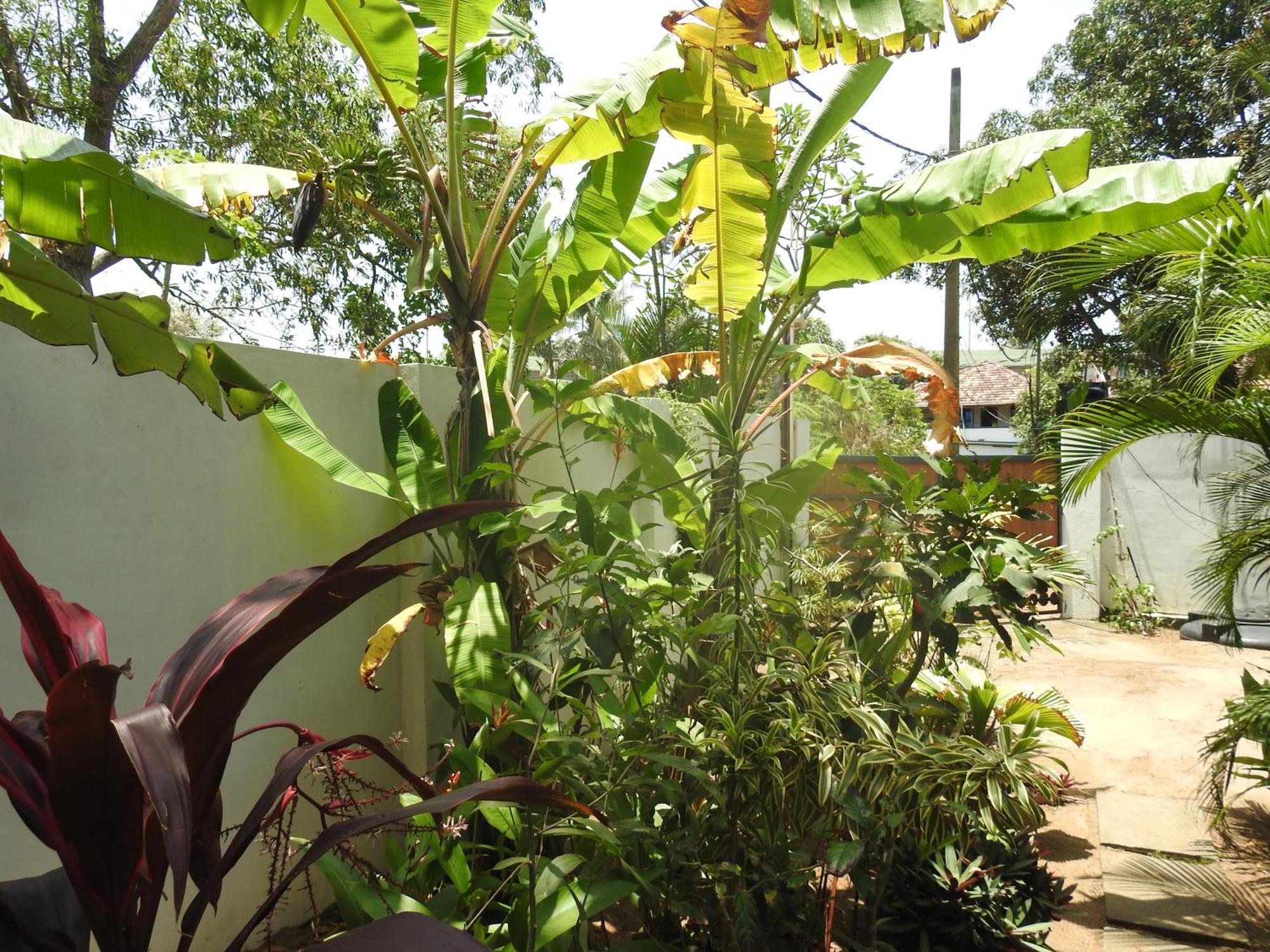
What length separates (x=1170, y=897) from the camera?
3.24m

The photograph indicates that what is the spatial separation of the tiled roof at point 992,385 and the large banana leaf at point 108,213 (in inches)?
1091

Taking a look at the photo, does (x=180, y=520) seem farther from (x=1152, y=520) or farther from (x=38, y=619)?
(x=1152, y=520)

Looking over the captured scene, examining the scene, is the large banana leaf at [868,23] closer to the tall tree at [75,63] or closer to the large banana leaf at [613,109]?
the large banana leaf at [613,109]

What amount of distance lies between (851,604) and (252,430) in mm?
2281

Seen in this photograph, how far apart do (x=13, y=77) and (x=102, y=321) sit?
755 cm

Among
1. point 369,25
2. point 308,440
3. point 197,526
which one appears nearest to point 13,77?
point 369,25

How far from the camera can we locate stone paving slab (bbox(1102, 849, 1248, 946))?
9.95 ft

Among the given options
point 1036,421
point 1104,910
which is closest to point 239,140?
point 1104,910

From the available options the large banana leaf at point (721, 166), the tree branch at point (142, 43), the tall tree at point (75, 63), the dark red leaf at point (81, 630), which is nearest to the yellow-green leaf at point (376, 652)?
the dark red leaf at point (81, 630)

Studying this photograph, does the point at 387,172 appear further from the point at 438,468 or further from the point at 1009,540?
the point at 1009,540

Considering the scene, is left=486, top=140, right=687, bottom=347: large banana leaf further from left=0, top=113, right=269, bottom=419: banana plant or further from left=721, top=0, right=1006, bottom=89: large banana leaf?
left=0, top=113, right=269, bottom=419: banana plant

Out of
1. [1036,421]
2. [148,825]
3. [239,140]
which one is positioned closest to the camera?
[148,825]

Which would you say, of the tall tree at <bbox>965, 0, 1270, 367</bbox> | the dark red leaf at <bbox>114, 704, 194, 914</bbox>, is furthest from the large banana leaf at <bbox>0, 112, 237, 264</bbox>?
the tall tree at <bbox>965, 0, 1270, 367</bbox>

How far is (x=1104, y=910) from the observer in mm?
3186
